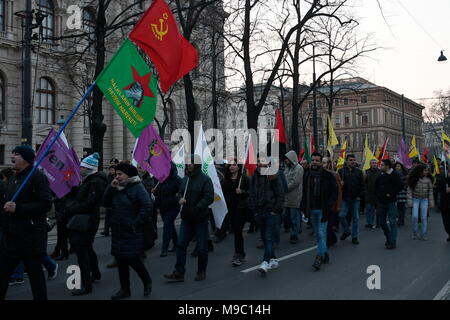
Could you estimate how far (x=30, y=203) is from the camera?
5027mm

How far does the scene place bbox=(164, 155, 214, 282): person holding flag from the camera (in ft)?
23.6

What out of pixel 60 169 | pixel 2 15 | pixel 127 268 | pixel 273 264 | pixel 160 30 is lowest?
pixel 273 264

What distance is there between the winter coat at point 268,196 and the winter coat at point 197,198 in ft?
3.11

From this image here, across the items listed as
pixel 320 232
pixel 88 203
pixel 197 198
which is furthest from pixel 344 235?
pixel 88 203

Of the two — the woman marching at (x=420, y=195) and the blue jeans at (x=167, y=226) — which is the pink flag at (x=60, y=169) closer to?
the blue jeans at (x=167, y=226)

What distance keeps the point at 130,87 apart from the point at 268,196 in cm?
288

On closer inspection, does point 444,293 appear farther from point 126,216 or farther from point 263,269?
point 126,216

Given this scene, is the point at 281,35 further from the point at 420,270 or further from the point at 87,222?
the point at 87,222

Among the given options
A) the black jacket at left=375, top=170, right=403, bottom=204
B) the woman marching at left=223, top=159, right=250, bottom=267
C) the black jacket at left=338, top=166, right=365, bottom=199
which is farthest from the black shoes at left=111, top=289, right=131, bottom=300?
the black jacket at left=338, top=166, right=365, bottom=199

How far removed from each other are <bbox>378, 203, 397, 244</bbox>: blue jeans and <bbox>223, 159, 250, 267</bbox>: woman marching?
2.95m

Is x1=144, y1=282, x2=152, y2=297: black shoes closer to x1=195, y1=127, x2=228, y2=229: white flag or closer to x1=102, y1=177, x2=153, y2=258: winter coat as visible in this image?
x1=102, y1=177, x2=153, y2=258: winter coat

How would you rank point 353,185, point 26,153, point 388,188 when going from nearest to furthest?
point 26,153
point 388,188
point 353,185

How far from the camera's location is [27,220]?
16.6ft

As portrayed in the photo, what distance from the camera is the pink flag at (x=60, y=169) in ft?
25.0
